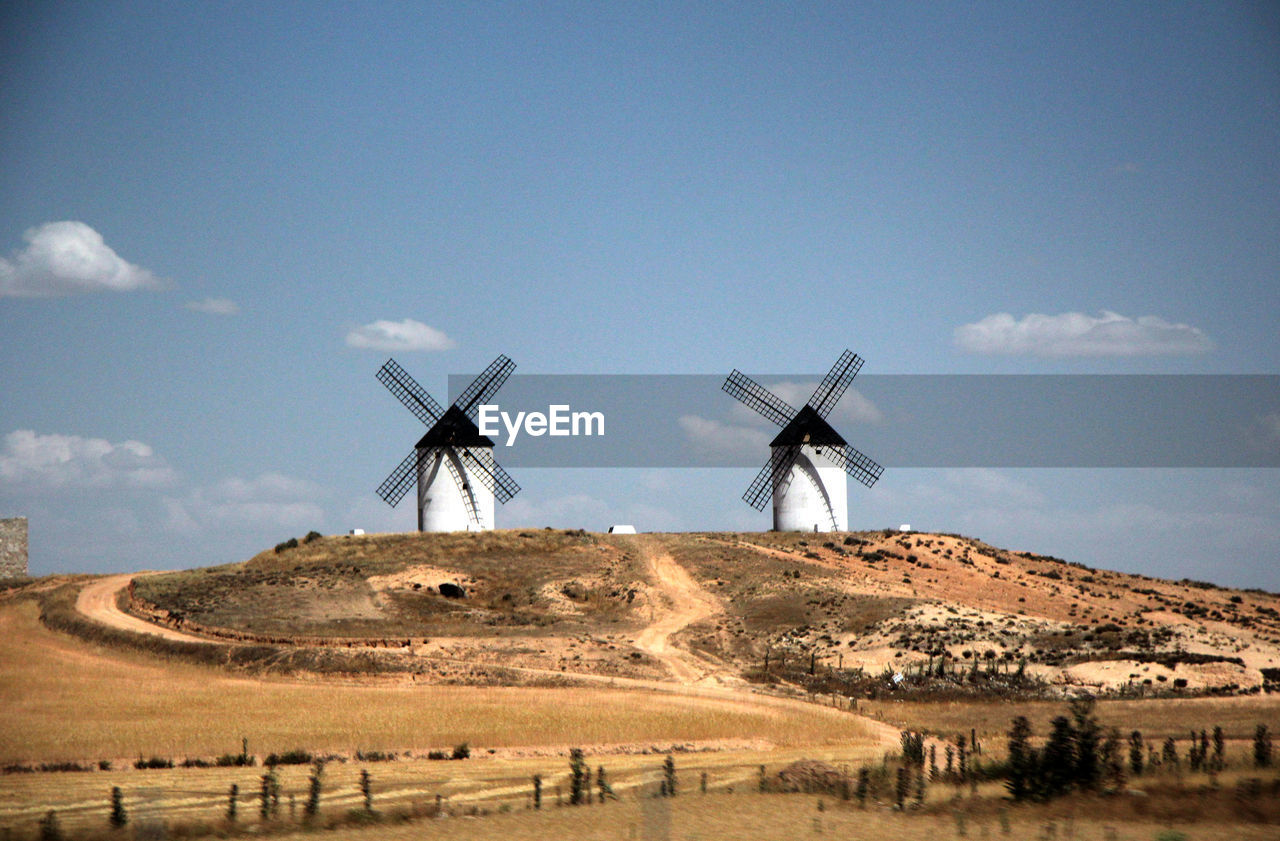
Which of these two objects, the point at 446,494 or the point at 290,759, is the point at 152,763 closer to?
the point at 290,759

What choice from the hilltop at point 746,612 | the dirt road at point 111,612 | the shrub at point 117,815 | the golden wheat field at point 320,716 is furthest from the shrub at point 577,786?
the dirt road at point 111,612

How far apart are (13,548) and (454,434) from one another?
2996 centimetres

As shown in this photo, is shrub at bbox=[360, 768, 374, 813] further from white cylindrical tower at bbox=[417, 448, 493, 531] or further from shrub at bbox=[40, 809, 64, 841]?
white cylindrical tower at bbox=[417, 448, 493, 531]

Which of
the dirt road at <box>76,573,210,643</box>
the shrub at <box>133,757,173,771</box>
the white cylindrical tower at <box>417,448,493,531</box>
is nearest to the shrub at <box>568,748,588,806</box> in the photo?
the shrub at <box>133,757,173,771</box>

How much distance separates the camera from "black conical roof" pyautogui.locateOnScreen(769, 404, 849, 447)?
224 ft

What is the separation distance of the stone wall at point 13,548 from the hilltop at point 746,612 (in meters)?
15.8

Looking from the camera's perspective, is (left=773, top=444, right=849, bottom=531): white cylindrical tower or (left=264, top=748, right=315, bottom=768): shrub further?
(left=773, top=444, right=849, bottom=531): white cylindrical tower

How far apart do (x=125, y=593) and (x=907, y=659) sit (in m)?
38.1

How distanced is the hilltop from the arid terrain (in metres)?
0.22

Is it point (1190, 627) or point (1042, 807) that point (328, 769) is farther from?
point (1190, 627)

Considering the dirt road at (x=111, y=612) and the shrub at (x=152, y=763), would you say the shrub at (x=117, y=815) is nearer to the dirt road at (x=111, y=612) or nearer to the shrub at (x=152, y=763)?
the shrub at (x=152, y=763)

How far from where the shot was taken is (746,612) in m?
53.1

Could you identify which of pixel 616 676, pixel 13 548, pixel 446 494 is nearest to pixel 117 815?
pixel 616 676

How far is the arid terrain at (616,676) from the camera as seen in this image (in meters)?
22.2
